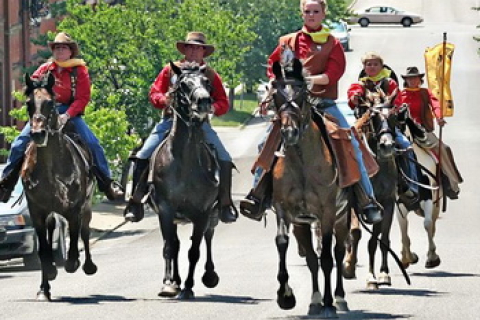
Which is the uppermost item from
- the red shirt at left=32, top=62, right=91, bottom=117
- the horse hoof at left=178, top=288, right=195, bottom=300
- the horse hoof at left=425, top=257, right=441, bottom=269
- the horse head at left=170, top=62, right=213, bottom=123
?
the horse head at left=170, top=62, right=213, bottom=123

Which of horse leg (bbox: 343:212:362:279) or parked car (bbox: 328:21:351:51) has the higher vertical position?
horse leg (bbox: 343:212:362:279)

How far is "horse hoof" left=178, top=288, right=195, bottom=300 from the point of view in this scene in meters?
20.6

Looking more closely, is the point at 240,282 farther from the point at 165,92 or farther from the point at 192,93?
the point at 192,93

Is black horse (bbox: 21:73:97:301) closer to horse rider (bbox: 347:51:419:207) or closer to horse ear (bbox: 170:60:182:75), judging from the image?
horse ear (bbox: 170:60:182:75)

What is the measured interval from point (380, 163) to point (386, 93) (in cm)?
128

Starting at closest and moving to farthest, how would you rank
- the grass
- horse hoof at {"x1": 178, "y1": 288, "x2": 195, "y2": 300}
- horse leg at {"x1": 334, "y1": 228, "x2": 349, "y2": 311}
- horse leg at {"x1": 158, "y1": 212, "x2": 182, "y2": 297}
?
horse leg at {"x1": 334, "y1": 228, "x2": 349, "y2": 311} < horse hoof at {"x1": 178, "y1": 288, "x2": 195, "y2": 300} < horse leg at {"x1": 158, "y1": 212, "x2": 182, "y2": 297} < the grass

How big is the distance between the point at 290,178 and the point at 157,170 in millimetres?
2882

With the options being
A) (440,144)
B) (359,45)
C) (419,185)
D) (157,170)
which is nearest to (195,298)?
(157,170)

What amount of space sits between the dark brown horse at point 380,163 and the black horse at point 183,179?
2499mm

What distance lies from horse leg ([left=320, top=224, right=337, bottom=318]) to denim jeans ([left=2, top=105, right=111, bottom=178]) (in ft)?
15.1

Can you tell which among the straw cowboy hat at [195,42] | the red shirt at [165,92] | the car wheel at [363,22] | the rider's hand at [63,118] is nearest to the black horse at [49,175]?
the rider's hand at [63,118]

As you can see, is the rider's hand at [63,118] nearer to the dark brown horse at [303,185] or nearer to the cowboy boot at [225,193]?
the cowboy boot at [225,193]

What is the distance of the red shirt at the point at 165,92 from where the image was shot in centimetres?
2147

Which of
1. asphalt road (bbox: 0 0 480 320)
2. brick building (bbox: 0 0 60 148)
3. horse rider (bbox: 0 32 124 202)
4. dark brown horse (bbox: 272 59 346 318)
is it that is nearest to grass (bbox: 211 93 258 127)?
brick building (bbox: 0 0 60 148)
